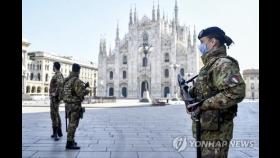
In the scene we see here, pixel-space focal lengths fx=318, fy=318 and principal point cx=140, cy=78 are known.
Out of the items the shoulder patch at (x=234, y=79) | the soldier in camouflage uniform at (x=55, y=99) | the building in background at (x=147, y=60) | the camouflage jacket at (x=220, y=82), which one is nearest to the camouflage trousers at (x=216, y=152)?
the camouflage jacket at (x=220, y=82)

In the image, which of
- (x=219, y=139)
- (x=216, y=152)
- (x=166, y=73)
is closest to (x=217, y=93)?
(x=219, y=139)

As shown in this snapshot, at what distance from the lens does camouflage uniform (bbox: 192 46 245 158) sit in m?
2.79

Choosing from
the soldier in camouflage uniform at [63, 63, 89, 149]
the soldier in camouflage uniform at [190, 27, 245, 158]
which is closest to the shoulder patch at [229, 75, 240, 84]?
the soldier in camouflage uniform at [190, 27, 245, 158]

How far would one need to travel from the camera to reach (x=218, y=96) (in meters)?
2.80

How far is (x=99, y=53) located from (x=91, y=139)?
60390 mm

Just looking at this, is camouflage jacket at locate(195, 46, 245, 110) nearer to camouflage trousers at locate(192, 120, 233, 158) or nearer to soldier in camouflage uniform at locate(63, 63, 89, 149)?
camouflage trousers at locate(192, 120, 233, 158)

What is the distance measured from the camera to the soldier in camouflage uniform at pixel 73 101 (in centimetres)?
650

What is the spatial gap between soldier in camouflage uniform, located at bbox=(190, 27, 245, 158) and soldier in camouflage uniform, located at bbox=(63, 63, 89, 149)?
389 centimetres

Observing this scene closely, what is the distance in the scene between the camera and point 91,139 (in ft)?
26.3

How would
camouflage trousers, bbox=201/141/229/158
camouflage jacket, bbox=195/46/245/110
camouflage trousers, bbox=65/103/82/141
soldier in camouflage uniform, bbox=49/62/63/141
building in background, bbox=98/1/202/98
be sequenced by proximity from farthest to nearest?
building in background, bbox=98/1/202/98 < soldier in camouflage uniform, bbox=49/62/63/141 < camouflage trousers, bbox=65/103/82/141 < camouflage trousers, bbox=201/141/229/158 < camouflage jacket, bbox=195/46/245/110

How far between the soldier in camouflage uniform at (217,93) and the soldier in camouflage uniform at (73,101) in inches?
153

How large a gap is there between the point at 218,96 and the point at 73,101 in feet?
14.0
